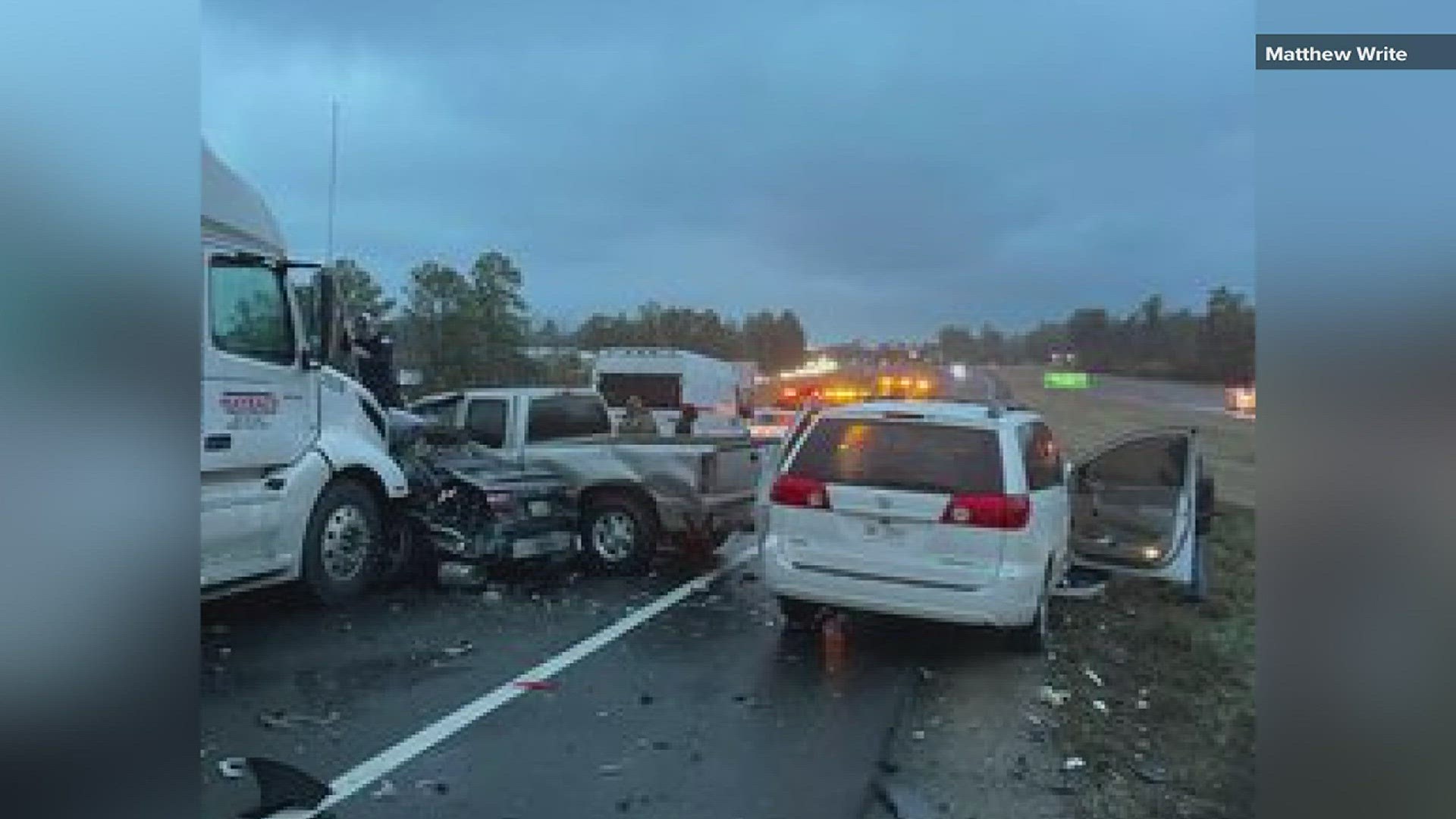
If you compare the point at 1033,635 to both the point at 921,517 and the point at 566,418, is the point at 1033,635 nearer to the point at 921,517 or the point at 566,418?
the point at 921,517

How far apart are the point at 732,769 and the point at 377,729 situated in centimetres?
193

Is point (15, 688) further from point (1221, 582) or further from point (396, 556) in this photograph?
point (1221, 582)

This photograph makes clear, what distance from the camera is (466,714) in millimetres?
7242

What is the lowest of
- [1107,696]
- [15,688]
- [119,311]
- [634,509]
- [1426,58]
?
[1107,696]

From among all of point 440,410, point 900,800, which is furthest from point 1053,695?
point 440,410

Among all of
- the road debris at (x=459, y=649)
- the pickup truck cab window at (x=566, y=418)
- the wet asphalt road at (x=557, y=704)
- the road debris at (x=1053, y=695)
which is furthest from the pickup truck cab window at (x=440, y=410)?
the road debris at (x=1053, y=695)

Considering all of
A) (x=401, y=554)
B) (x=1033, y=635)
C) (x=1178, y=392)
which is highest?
(x=1178, y=392)

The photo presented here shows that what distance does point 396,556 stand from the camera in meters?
11.5

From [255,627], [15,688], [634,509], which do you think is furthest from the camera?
[634,509]

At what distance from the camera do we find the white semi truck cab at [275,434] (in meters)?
9.03

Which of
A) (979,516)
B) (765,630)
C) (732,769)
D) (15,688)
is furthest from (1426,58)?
(765,630)

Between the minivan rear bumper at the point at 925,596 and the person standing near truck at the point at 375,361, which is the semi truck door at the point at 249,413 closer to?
the person standing near truck at the point at 375,361

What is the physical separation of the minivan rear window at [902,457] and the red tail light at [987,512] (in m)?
0.07

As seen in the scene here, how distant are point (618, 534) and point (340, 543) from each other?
3127 mm
